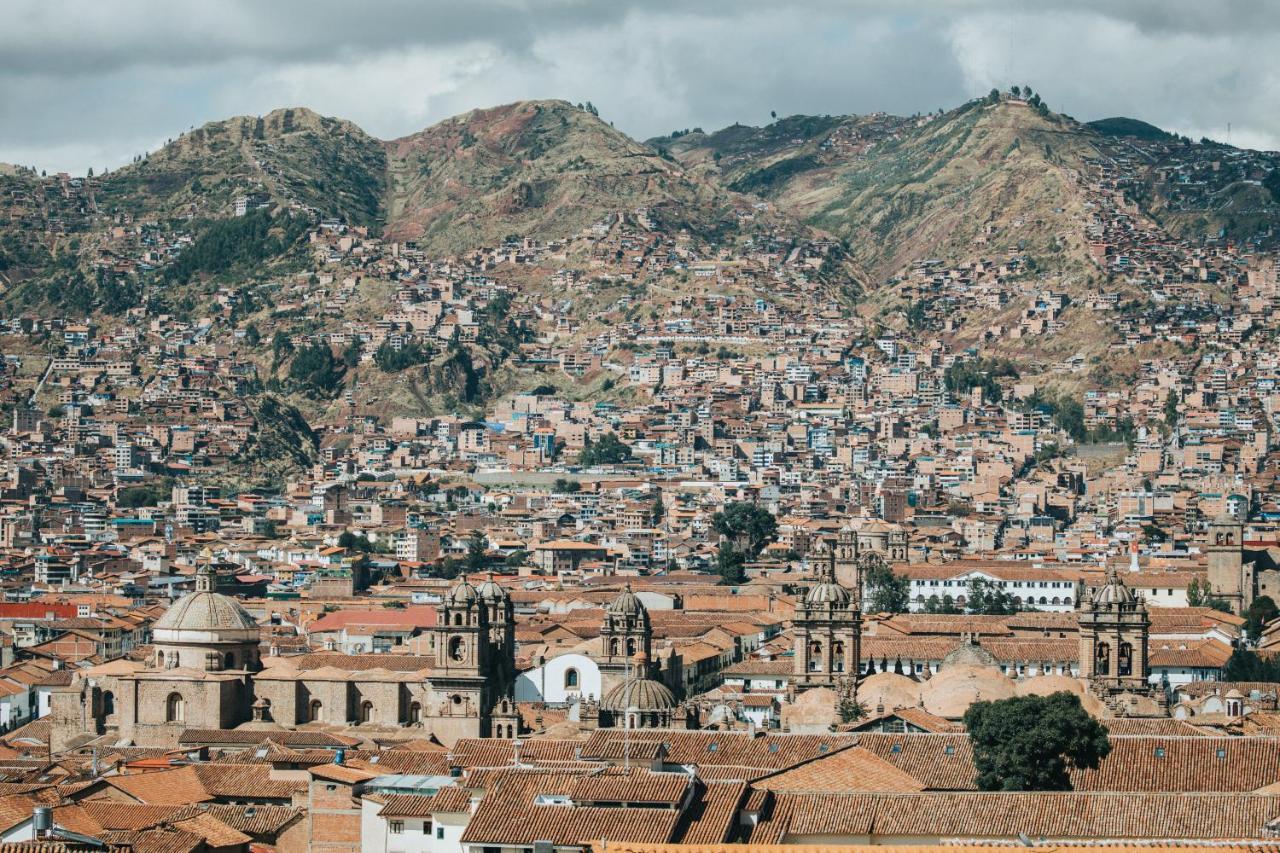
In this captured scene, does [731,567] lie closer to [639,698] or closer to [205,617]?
[205,617]

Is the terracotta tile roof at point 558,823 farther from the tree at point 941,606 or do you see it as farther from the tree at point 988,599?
the tree at point 941,606

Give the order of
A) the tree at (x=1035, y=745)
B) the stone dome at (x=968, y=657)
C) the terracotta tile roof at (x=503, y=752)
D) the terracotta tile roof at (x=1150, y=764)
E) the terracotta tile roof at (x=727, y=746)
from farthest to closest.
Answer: the stone dome at (x=968, y=657), the terracotta tile roof at (x=503, y=752), the tree at (x=1035, y=745), the terracotta tile roof at (x=727, y=746), the terracotta tile roof at (x=1150, y=764)

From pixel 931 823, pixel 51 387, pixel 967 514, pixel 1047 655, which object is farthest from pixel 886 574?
pixel 51 387

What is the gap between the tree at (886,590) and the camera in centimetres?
10194

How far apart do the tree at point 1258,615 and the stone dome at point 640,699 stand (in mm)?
37778

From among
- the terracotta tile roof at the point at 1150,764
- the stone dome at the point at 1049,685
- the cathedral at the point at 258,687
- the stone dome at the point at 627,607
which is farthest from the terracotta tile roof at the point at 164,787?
the stone dome at the point at 627,607

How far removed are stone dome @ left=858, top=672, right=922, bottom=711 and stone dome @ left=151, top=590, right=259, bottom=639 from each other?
16.1m

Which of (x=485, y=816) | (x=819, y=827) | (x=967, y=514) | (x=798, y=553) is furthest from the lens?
(x=967, y=514)

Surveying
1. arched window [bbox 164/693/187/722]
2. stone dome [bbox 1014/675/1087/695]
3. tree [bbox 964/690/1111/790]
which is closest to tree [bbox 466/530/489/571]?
arched window [bbox 164/693/187/722]

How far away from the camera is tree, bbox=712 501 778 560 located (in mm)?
134875

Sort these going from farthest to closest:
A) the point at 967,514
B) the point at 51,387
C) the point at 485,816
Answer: the point at 51,387
the point at 967,514
the point at 485,816

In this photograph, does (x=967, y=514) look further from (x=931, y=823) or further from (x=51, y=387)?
(x=931, y=823)

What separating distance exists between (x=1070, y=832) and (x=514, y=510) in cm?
12325

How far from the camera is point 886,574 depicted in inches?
4124
